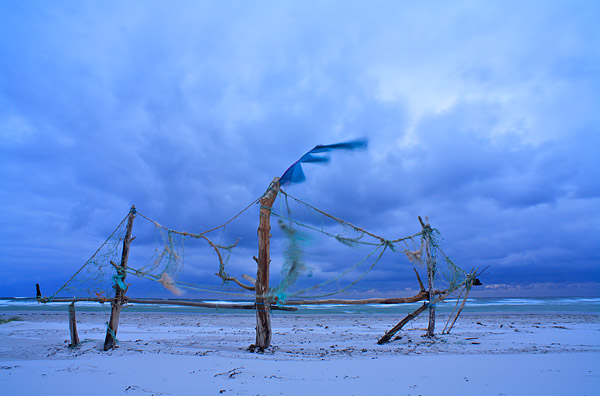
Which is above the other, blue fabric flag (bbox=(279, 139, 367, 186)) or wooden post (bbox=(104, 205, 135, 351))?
blue fabric flag (bbox=(279, 139, 367, 186))

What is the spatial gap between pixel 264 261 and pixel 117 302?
3.98m

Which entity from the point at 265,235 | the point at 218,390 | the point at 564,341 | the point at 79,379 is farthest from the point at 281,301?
the point at 564,341

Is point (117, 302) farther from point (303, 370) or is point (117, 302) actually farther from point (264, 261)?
point (303, 370)

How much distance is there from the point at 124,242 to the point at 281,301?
4416 millimetres

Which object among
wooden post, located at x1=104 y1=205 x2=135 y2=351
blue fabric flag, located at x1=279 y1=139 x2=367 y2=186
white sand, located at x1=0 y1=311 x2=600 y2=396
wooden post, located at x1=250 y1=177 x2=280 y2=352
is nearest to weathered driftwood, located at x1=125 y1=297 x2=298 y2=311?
wooden post, located at x1=104 y1=205 x2=135 y2=351

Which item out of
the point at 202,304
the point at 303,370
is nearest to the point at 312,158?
the point at 303,370

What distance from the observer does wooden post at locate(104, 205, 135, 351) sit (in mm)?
8586

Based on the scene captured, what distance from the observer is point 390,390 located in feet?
17.0

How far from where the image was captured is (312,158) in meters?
7.19

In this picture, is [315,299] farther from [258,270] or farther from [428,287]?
[428,287]

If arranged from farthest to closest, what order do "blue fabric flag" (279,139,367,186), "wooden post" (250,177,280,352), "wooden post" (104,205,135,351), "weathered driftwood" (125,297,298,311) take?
"wooden post" (104,205,135,351) → "weathered driftwood" (125,297,298,311) → "wooden post" (250,177,280,352) → "blue fabric flag" (279,139,367,186)

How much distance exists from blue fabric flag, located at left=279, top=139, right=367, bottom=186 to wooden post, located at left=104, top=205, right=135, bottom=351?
13.8ft

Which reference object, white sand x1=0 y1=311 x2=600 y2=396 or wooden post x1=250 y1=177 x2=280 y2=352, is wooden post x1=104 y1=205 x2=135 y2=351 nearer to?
white sand x1=0 y1=311 x2=600 y2=396

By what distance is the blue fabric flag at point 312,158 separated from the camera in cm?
650
